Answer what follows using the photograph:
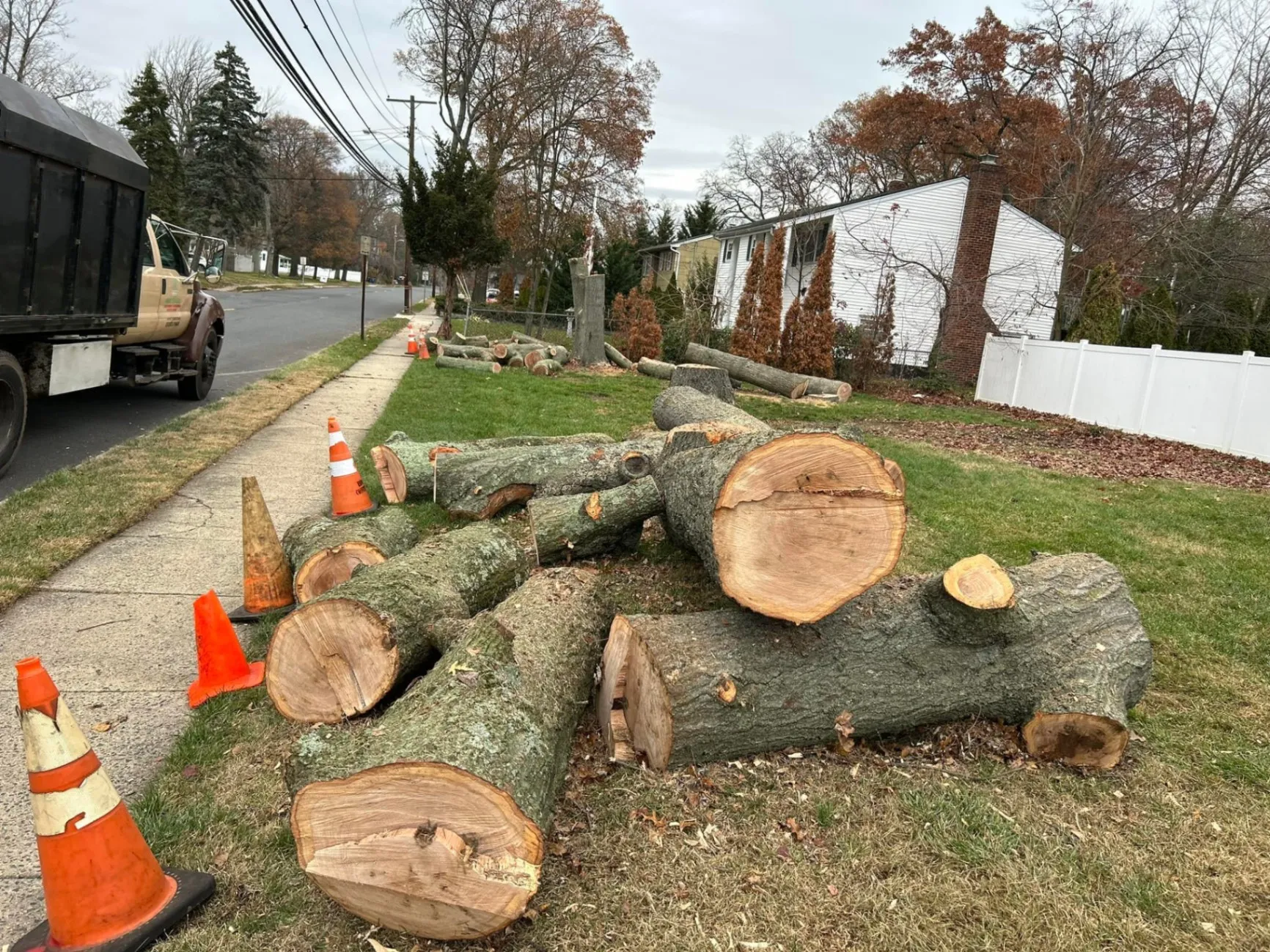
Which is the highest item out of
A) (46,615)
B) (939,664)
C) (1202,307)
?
(1202,307)

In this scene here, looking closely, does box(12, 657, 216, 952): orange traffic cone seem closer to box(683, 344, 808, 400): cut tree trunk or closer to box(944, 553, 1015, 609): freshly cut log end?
box(944, 553, 1015, 609): freshly cut log end

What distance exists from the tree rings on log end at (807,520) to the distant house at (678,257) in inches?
1311

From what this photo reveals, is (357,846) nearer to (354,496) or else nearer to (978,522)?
(354,496)

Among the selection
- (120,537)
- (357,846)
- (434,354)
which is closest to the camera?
(357,846)

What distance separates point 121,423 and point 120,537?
Answer: 4239mm

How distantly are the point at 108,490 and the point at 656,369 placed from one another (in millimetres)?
13176

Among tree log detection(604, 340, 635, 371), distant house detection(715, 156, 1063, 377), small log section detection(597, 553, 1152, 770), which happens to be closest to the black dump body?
small log section detection(597, 553, 1152, 770)

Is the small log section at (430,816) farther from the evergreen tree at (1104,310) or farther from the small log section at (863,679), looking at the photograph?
the evergreen tree at (1104,310)

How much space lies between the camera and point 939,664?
10.3 feet

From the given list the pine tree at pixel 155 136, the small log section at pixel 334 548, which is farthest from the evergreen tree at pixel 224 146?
the small log section at pixel 334 548

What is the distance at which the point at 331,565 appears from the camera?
3.98 m

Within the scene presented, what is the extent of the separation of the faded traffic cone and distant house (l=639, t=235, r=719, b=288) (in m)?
32.6

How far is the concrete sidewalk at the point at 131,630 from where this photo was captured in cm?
262

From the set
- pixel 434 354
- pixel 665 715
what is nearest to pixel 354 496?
pixel 665 715
